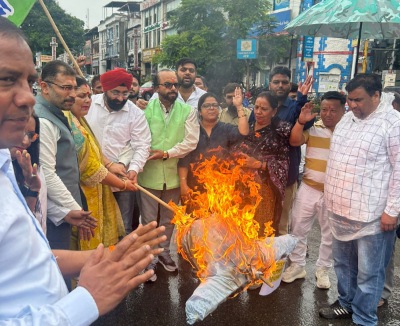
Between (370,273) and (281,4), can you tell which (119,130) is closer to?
(370,273)

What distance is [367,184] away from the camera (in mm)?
3256

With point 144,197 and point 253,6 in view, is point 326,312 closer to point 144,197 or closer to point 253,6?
point 144,197

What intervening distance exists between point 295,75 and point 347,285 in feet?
86.8

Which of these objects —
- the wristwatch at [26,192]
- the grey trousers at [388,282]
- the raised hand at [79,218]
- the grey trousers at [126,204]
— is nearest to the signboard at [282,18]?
the grey trousers at [126,204]

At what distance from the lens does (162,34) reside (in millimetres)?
50156

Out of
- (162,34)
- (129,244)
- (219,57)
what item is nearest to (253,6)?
(219,57)

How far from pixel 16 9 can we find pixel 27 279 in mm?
2936

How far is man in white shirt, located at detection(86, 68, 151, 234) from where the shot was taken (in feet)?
14.1

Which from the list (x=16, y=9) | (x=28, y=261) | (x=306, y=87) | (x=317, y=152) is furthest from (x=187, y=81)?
(x=28, y=261)

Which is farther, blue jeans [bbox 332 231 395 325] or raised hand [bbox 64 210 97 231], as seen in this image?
blue jeans [bbox 332 231 395 325]

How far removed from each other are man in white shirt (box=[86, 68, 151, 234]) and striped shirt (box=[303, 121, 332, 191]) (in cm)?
180

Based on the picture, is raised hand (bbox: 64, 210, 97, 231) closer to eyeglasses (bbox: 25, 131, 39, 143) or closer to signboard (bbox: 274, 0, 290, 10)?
eyeglasses (bbox: 25, 131, 39, 143)

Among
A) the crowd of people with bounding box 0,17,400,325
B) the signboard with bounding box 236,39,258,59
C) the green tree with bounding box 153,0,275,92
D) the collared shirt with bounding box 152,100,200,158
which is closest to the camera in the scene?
the crowd of people with bounding box 0,17,400,325

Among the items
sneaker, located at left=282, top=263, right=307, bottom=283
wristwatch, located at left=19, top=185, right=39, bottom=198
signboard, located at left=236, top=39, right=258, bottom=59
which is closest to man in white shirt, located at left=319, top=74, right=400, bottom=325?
sneaker, located at left=282, top=263, right=307, bottom=283
